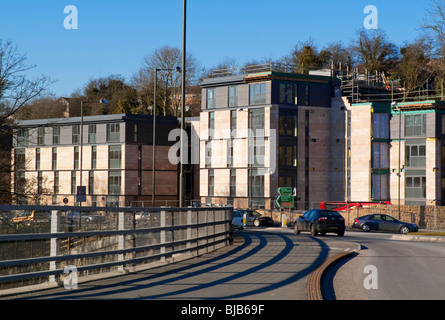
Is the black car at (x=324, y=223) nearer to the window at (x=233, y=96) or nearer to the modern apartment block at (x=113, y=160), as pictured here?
the window at (x=233, y=96)

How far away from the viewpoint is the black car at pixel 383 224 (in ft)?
153

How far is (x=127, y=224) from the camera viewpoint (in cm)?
1528

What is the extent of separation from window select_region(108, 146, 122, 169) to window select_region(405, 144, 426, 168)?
33.9 metres

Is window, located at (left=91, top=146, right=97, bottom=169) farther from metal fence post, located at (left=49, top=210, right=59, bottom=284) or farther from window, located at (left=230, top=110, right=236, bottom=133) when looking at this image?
metal fence post, located at (left=49, top=210, right=59, bottom=284)

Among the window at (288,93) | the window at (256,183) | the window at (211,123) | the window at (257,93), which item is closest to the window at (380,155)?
the window at (288,93)

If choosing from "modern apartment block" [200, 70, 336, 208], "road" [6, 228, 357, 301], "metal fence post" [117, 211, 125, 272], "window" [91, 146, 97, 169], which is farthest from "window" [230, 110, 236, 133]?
"metal fence post" [117, 211, 125, 272]

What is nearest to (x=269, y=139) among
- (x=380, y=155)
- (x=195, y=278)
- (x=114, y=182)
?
(x=380, y=155)

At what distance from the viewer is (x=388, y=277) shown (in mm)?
15406

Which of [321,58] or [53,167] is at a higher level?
[321,58]

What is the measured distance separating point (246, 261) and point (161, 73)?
75043 mm

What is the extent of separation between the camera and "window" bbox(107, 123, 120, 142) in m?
78.3

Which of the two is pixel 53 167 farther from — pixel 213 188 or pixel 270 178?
pixel 270 178

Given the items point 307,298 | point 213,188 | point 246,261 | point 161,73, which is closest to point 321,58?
point 161,73
